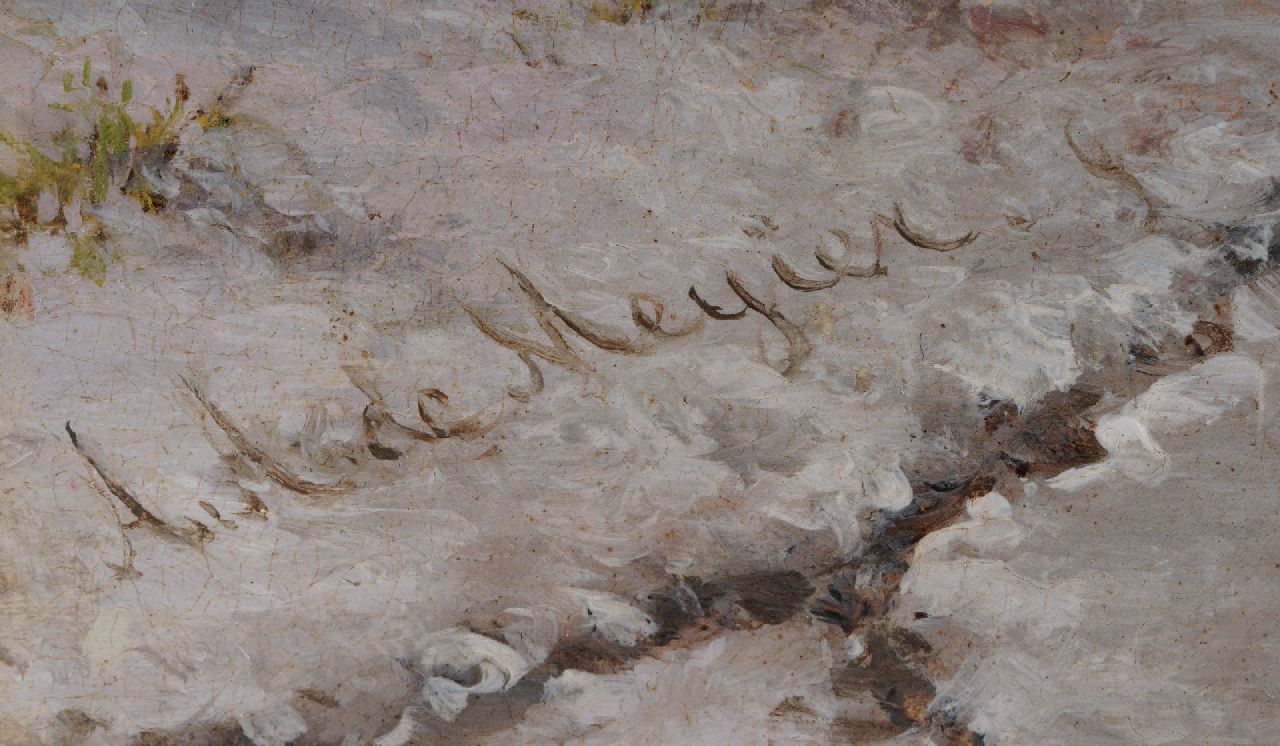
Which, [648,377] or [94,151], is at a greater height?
[94,151]

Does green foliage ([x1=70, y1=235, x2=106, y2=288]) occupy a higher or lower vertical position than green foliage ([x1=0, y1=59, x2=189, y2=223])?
lower

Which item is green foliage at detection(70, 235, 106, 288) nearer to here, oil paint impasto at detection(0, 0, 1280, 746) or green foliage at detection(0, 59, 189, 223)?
oil paint impasto at detection(0, 0, 1280, 746)

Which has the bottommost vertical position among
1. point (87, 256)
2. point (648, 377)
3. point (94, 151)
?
point (648, 377)

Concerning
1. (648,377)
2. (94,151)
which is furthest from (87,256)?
(648,377)

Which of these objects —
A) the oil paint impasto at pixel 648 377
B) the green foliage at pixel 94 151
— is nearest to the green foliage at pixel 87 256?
the oil paint impasto at pixel 648 377

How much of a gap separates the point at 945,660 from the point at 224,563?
2.42 meters

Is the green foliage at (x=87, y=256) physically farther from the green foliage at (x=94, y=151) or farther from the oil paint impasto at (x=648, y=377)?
the green foliage at (x=94, y=151)

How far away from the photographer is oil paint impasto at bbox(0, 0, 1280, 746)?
2.43 metres

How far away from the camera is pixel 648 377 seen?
2.50 m

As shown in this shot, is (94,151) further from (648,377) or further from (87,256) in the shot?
(648,377)

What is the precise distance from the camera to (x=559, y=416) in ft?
8.19

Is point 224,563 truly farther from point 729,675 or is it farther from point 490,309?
point 729,675

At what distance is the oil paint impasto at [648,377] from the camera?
2.43m

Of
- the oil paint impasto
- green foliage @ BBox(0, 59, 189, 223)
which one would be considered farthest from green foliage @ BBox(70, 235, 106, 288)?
green foliage @ BBox(0, 59, 189, 223)
